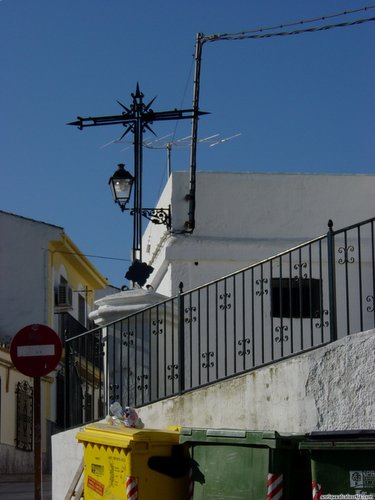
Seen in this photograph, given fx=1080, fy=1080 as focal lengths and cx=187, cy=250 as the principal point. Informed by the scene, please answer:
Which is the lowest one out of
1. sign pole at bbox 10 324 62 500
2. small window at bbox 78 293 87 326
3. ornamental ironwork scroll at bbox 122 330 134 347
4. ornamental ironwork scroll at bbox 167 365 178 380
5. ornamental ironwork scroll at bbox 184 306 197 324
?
ornamental ironwork scroll at bbox 167 365 178 380

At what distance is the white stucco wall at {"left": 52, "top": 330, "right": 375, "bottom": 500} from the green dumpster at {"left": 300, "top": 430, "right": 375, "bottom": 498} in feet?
4.27

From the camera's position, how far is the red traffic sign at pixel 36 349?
11695 mm

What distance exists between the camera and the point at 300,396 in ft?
33.0

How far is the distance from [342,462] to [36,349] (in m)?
4.62

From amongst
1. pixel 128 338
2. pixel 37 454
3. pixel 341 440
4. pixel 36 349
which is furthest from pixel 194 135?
pixel 341 440

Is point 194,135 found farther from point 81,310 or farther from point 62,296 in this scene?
point 81,310

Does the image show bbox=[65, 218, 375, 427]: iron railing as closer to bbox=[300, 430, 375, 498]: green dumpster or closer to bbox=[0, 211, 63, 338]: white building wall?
bbox=[300, 430, 375, 498]: green dumpster

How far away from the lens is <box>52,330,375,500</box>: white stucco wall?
378 inches

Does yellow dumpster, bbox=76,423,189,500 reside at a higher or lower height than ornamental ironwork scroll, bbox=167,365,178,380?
lower

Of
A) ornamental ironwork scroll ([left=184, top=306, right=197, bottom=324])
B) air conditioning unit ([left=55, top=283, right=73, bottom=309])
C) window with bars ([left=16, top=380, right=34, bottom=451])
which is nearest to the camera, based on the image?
ornamental ironwork scroll ([left=184, top=306, right=197, bottom=324])

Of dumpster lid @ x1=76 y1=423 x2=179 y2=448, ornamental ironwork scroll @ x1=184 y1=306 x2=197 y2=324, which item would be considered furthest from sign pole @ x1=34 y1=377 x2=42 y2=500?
ornamental ironwork scroll @ x1=184 y1=306 x2=197 y2=324

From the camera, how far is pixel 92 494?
33.8 ft

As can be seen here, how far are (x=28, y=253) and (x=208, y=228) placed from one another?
67.2 ft

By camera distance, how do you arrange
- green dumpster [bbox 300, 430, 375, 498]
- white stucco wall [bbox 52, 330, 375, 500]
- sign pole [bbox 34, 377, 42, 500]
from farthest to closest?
sign pole [bbox 34, 377, 42, 500] → white stucco wall [bbox 52, 330, 375, 500] → green dumpster [bbox 300, 430, 375, 498]
